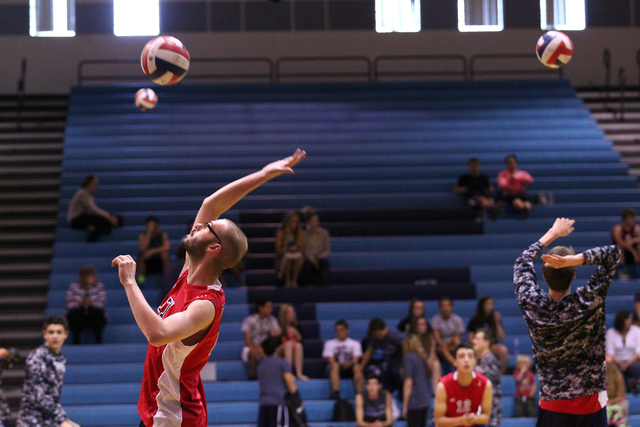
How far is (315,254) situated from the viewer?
12.2 metres

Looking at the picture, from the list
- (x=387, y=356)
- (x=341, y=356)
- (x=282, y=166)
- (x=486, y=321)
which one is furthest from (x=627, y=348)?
(x=282, y=166)

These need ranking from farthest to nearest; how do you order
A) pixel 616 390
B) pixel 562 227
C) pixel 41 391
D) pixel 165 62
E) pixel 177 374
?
pixel 616 390 < pixel 165 62 < pixel 41 391 < pixel 562 227 < pixel 177 374

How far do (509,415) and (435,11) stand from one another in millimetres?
11421

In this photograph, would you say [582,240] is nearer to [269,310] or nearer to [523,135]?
[523,135]

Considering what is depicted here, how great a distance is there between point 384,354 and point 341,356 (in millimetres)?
592

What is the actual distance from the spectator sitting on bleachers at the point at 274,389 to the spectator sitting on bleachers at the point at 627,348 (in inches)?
161

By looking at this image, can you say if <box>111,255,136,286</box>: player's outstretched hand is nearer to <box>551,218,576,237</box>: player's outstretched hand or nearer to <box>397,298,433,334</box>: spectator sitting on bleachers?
<box>551,218,576,237</box>: player's outstretched hand

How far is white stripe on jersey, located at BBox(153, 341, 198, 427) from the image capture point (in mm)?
3717

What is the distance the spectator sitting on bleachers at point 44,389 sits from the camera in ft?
21.4

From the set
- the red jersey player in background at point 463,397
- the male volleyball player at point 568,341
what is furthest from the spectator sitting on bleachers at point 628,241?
the male volleyball player at point 568,341

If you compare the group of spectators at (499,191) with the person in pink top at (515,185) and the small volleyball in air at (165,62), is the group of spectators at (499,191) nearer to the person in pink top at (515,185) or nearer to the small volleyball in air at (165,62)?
the person in pink top at (515,185)

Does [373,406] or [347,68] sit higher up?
[347,68]

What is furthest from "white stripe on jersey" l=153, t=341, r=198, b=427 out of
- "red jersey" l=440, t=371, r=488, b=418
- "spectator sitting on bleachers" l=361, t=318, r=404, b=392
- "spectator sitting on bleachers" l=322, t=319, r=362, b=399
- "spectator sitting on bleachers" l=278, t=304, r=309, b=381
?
"spectator sitting on bleachers" l=278, t=304, r=309, b=381

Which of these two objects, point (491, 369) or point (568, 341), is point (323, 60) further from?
point (568, 341)
